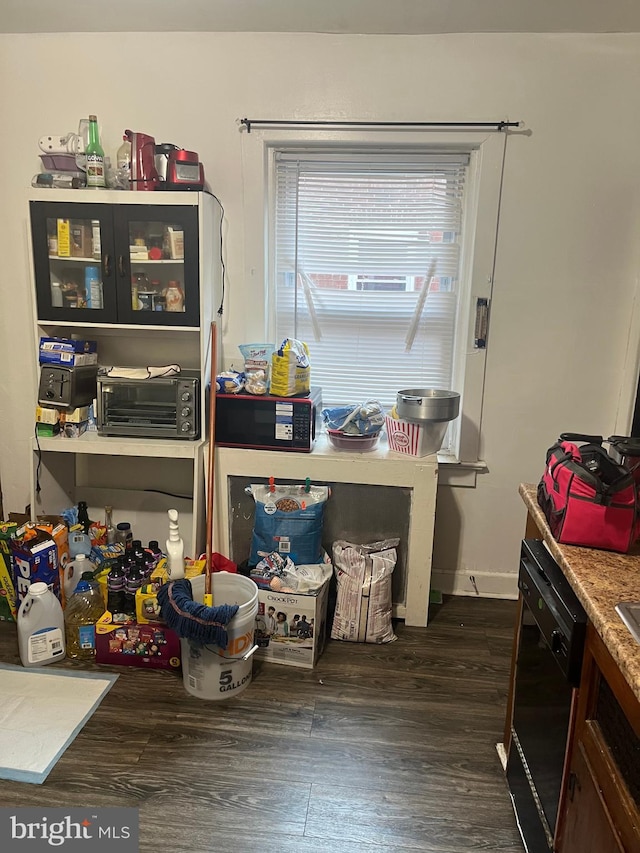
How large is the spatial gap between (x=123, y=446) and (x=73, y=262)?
81cm

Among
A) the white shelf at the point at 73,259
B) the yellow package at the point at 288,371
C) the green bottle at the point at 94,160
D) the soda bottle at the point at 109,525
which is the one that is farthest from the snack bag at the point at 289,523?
the green bottle at the point at 94,160

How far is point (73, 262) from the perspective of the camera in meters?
2.54

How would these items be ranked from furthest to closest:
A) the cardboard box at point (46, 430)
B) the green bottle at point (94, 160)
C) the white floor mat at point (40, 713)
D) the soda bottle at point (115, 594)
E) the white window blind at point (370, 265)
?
the white window blind at point (370, 265)
the cardboard box at point (46, 430)
the green bottle at point (94, 160)
the soda bottle at point (115, 594)
the white floor mat at point (40, 713)

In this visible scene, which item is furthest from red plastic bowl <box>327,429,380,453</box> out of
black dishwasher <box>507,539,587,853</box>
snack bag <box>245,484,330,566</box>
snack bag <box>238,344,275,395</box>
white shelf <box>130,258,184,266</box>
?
black dishwasher <box>507,539,587,853</box>

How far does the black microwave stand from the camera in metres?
2.48

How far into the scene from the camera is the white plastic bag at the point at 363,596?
241 cm

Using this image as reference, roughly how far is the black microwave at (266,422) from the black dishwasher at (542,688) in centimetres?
114

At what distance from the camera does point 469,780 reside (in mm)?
1795

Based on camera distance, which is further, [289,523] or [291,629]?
[289,523]

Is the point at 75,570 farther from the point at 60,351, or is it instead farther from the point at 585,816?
the point at 585,816

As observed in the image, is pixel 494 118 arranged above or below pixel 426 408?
above

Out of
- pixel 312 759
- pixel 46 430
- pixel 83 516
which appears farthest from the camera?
pixel 83 516

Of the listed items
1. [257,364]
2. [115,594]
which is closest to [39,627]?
[115,594]

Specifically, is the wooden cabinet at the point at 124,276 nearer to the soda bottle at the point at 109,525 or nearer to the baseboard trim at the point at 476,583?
the soda bottle at the point at 109,525
